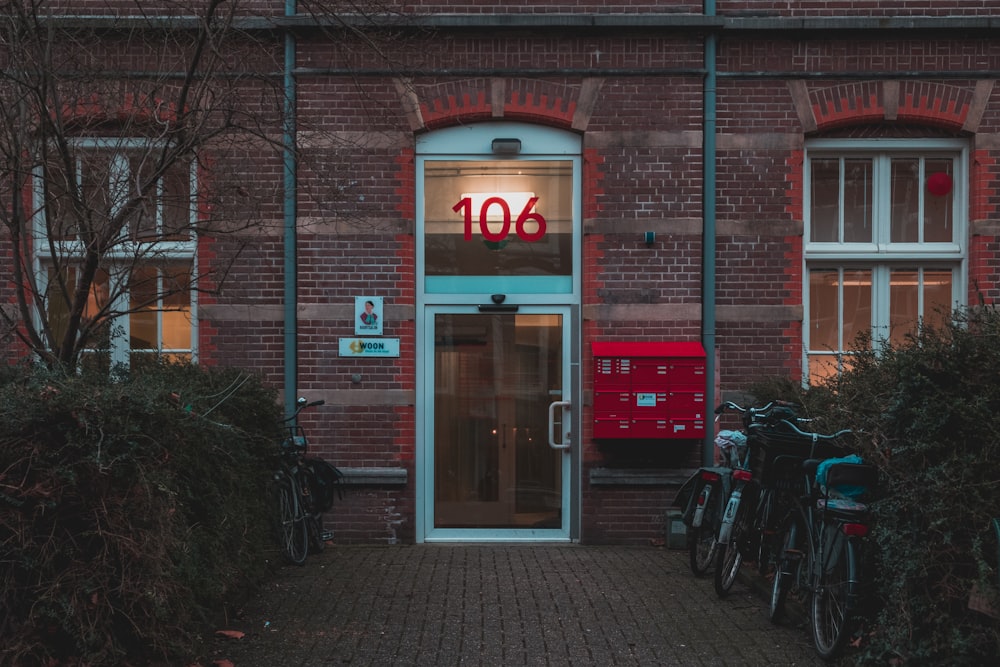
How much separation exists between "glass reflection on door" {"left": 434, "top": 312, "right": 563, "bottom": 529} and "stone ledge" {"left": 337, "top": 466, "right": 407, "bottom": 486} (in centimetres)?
42

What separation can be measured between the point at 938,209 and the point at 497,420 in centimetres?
467

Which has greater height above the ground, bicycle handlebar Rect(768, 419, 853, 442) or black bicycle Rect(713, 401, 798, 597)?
bicycle handlebar Rect(768, 419, 853, 442)

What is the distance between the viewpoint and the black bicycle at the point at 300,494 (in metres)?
8.12

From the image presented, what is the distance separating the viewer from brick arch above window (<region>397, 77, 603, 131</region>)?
934 cm

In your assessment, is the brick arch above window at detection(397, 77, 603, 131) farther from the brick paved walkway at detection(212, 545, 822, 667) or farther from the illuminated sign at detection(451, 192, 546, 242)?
the brick paved walkway at detection(212, 545, 822, 667)

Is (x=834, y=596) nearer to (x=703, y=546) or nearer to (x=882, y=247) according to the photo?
(x=703, y=546)

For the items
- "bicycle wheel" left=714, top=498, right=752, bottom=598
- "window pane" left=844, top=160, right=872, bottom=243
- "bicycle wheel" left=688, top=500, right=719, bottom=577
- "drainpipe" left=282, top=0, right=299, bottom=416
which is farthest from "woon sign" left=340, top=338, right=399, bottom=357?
"window pane" left=844, top=160, right=872, bottom=243

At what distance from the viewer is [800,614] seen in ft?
21.0

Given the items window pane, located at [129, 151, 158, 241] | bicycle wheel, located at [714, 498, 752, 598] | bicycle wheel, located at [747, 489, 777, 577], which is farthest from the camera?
Answer: bicycle wheel, located at [714, 498, 752, 598]

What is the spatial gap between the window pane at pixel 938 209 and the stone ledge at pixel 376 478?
5.47m

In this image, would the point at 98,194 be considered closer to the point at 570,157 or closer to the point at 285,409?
the point at 285,409

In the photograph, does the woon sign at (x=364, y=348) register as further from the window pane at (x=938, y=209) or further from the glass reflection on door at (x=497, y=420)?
the window pane at (x=938, y=209)

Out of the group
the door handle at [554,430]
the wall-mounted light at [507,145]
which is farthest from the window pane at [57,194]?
the door handle at [554,430]

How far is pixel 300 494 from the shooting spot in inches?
328
